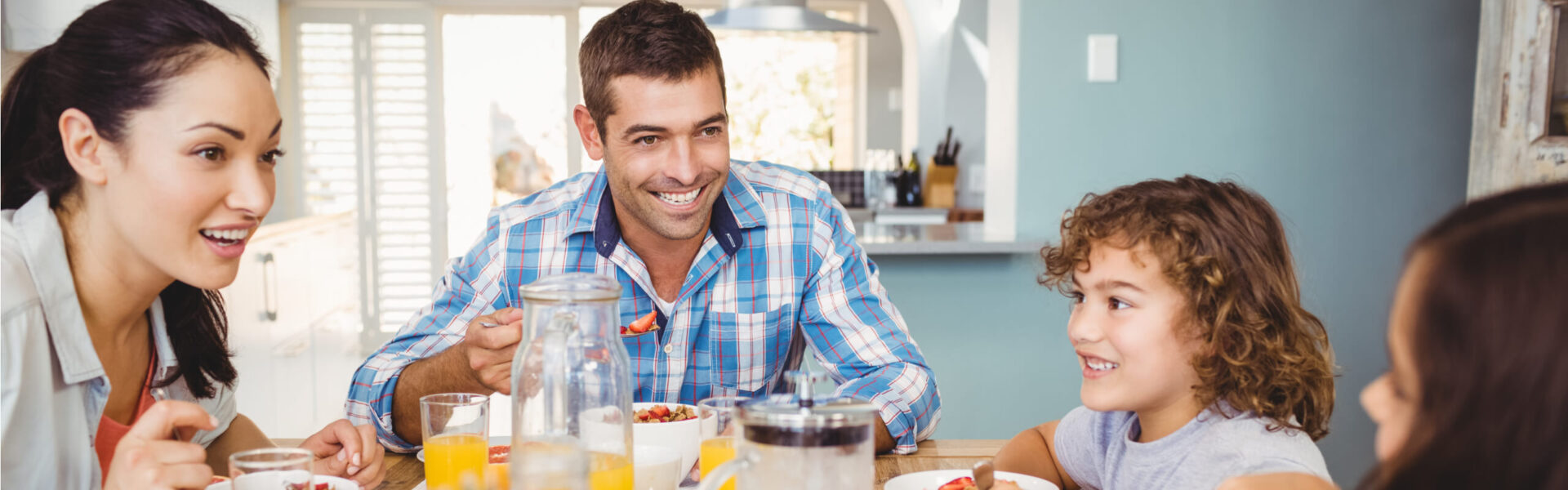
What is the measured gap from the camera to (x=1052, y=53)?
270 cm

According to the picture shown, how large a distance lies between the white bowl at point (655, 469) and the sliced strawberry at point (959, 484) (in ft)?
0.88

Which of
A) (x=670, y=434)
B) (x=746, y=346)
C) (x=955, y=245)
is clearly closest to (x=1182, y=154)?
(x=955, y=245)

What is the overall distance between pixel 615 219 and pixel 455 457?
0.72 m

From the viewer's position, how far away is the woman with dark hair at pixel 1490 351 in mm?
553

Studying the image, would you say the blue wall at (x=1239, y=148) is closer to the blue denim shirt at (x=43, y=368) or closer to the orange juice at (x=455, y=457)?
the orange juice at (x=455, y=457)

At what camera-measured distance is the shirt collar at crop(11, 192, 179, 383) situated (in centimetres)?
104

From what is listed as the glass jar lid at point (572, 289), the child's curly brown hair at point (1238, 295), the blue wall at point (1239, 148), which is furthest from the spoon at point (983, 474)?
the blue wall at point (1239, 148)

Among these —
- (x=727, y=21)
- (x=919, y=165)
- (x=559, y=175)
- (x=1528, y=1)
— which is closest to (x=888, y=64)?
(x=919, y=165)

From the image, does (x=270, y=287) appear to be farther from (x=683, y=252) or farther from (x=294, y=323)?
(x=683, y=252)

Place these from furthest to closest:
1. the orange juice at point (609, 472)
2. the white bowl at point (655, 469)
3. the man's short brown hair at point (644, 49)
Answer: the man's short brown hair at point (644, 49) → the white bowl at point (655, 469) → the orange juice at point (609, 472)

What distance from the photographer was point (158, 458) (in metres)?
0.90

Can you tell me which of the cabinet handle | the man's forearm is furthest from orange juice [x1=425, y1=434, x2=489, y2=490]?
the cabinet handle

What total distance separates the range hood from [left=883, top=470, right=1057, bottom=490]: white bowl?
2.87 meters

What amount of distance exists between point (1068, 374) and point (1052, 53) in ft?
2.70
